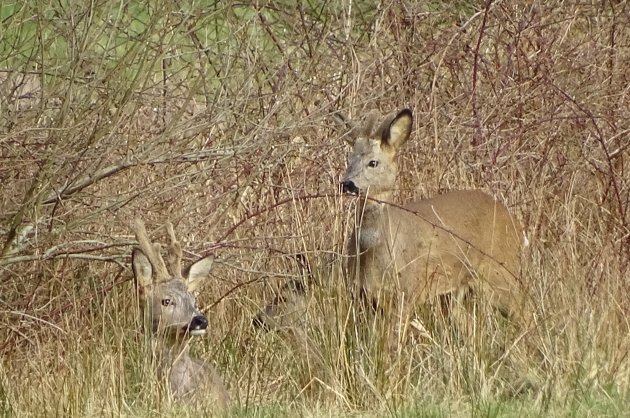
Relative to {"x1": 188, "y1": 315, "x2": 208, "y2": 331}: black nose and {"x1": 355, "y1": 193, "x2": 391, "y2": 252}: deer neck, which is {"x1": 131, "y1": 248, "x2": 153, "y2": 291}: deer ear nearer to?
{"x1": 188, "y1": 315, "x2": 208, "y2": 331}: black nose

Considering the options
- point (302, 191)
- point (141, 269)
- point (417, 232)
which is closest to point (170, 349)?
point (141, 269)

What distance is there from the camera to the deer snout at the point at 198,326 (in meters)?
7.30

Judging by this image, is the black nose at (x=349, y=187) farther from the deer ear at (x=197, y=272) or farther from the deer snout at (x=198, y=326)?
the deer snout at (x=198, y=326)

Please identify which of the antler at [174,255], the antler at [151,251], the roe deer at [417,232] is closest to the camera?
the antler at [151,251]

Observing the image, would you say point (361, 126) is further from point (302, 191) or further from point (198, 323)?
point (198, 323)

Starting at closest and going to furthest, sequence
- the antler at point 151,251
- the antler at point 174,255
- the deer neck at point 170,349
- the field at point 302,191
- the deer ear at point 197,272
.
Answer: the field at point 302,191 → the deer neck at point 170,349 → the antler at point 151,251 → the antler at point 174,255 → the deer ear at point 197,272

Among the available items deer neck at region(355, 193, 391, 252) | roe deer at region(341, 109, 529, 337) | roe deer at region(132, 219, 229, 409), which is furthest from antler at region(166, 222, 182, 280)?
deer neck at region(355, 193, 391, 252)

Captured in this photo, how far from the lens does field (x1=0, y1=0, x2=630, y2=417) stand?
670 cm

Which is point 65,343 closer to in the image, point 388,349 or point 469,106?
point 388,349

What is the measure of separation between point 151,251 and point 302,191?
1.81m

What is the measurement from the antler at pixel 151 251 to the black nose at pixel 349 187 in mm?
1192

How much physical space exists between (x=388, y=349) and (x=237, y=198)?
8.05 ft

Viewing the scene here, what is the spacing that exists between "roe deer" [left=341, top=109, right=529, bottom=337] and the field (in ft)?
0.60

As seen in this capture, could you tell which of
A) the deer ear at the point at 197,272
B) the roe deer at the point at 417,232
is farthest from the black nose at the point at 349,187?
the deer ear at the point at 197,272
